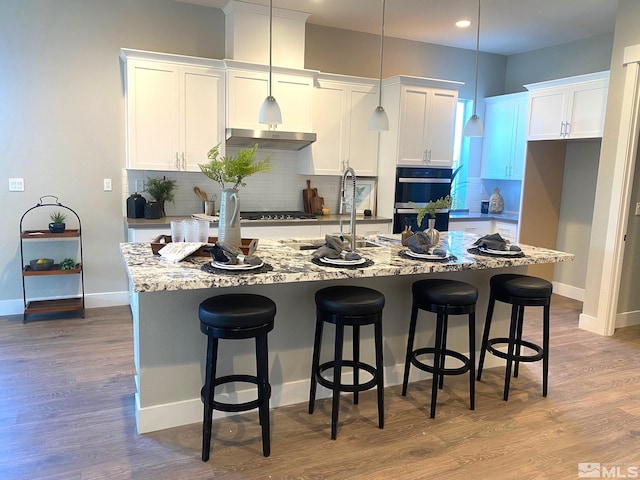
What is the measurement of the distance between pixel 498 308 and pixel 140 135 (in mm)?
3403

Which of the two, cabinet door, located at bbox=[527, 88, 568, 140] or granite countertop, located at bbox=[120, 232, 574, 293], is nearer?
granite countertop, located at bbox=[120, 232, 574, 293]

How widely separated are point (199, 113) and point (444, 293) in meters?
3.00

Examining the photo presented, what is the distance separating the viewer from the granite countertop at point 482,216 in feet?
18.7

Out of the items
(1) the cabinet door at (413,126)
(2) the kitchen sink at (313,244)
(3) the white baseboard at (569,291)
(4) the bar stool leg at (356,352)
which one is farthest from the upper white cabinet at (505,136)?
(4) the bar stool leg at (356,352)

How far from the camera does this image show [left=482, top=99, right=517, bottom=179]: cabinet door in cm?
583

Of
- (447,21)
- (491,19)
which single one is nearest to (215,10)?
(447,21)

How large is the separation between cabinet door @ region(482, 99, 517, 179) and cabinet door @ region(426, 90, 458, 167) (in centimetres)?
85

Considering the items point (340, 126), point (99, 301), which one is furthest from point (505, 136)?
point (99, 301)

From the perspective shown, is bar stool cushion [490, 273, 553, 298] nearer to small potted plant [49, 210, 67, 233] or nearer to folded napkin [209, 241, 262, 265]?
folded napkin [209, 241, 262, 265]

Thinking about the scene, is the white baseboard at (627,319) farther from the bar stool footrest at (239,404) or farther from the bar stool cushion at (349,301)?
the bar stool footrest at (239,404)

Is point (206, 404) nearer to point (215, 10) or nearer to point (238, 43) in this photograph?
point (238, 43)

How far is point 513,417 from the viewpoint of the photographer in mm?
2836

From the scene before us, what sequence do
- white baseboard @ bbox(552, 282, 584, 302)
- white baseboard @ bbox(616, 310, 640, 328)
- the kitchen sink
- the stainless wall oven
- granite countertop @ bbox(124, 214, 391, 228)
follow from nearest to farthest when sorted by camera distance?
the kitchen sink → granite countertop @ bbox(124, 214, 391, 228) → white baseboard @ bbox(616, 310, 640, 328) → the stainless wall oven → white baseboard @ bbox(552, 282, 584, 302)

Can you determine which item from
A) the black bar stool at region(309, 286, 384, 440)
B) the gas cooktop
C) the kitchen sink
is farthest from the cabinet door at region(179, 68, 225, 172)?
the black bar stool at region(309, 286, 384, 440)
